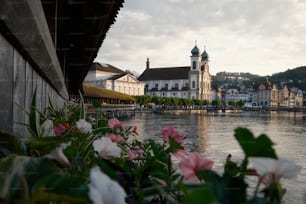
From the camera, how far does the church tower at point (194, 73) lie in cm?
7588

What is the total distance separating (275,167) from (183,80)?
79.2 metres

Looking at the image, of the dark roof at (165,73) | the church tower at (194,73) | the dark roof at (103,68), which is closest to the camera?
the dark roof at (103,68)

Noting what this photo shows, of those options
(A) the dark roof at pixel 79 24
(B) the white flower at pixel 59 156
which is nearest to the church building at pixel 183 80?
(A) the dark roof at pixel 79 24

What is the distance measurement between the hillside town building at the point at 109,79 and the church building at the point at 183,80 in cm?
1745

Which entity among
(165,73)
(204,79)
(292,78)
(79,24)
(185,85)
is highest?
(292,78)

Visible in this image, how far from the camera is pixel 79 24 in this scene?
2330 millimetres

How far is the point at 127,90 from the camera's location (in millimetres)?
61094

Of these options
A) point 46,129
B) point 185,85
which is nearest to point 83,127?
point 46,129

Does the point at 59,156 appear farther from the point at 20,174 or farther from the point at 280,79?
the point at 280,79

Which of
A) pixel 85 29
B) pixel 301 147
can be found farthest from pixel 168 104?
pixel 85 29

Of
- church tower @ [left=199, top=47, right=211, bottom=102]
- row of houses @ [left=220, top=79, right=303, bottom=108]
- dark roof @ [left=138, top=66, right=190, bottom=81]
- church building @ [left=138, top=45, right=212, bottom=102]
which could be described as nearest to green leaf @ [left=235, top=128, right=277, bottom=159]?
church building @ [left=138, top=45, right=212, bottom=102]

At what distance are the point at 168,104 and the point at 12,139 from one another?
63.9 m

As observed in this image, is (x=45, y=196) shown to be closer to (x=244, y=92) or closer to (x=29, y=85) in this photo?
(x=29, y=85)

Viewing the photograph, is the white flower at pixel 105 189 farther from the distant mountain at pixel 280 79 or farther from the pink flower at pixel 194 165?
the distant mountain at pixel 280 79
